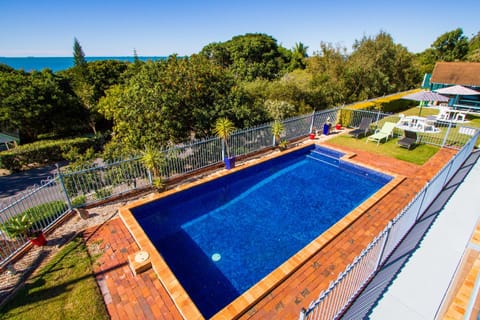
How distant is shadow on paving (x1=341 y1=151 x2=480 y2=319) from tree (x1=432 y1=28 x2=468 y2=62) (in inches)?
1826

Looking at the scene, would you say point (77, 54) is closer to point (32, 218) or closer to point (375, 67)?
point (32, 218)

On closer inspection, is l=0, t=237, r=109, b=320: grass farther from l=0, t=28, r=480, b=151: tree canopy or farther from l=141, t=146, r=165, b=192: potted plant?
l=0, t=28, r=480, b=151: tree canopy

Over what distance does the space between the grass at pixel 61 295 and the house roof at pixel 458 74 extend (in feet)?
94.6

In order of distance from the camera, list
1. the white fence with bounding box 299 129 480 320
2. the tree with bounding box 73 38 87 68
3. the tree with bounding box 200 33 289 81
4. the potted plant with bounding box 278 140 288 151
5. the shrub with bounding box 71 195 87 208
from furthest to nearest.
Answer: the tree with bounding box 200 33 289 81 < the tree with bounding box 73 38 87 68 < the potted plant with bounding box 278 140 288 151 < the shrub with bounding box 71 195 87 208 < the white fence with bounding box 299 129 480 320

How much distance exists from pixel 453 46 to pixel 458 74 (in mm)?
27917

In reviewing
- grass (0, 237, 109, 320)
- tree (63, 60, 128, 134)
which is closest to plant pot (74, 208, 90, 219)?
grass (0, 237, 109, 320)

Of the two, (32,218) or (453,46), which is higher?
(453,46)

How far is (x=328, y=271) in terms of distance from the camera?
4840 mm

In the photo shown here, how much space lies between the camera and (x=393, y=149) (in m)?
11.6

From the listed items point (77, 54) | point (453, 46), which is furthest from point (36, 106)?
point (453, 46)

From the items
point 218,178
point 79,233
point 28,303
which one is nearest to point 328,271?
point 218,178

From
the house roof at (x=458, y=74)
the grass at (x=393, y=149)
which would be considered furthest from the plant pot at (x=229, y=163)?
the house roof at (x=458, y=74)

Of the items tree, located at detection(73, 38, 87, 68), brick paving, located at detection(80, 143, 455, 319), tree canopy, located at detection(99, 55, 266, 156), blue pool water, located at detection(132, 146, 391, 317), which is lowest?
blue pool water, located at detection(132, 146, 391, 317)

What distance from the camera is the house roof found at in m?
19.6
